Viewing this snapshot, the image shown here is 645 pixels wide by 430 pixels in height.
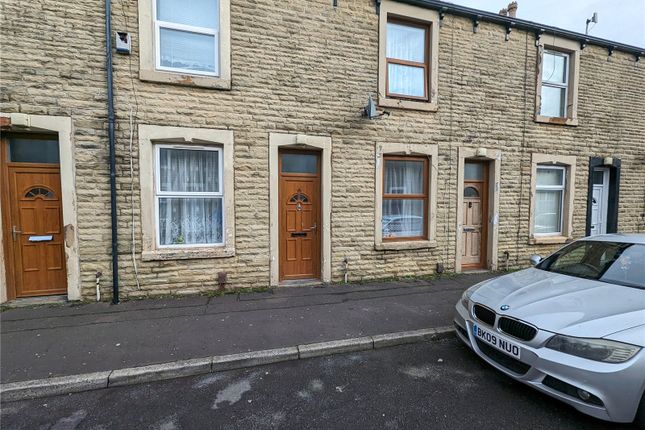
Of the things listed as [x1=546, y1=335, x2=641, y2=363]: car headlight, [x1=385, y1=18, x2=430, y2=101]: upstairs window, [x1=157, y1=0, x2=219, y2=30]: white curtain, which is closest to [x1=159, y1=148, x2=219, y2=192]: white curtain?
[x1=157, y1=0, x2=219, y2=30]: white curtain

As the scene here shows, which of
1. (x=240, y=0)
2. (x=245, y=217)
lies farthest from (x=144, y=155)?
(x=240, y=0)

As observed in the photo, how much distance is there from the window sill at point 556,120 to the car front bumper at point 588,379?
682cm

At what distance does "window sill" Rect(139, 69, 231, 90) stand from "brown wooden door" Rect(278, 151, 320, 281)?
63.6 inches

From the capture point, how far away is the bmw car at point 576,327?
2.27 meters

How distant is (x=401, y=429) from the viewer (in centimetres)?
247

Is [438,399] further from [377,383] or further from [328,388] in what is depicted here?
[328,388]

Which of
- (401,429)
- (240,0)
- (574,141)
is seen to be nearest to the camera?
(401,429)

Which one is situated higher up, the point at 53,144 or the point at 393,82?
the point at 393,82

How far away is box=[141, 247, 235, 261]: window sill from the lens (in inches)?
206

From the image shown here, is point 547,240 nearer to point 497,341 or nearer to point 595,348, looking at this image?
point 497,341

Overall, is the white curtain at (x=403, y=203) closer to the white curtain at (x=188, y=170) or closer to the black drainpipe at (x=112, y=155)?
the white curtain at (x=188, y=170)

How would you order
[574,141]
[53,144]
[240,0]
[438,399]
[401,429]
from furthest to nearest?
[574,141] → [240,0] → [53,144] → [438,399] → [401,429]

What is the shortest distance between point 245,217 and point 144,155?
196 cm

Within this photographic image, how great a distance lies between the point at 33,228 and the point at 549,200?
36.5ft
